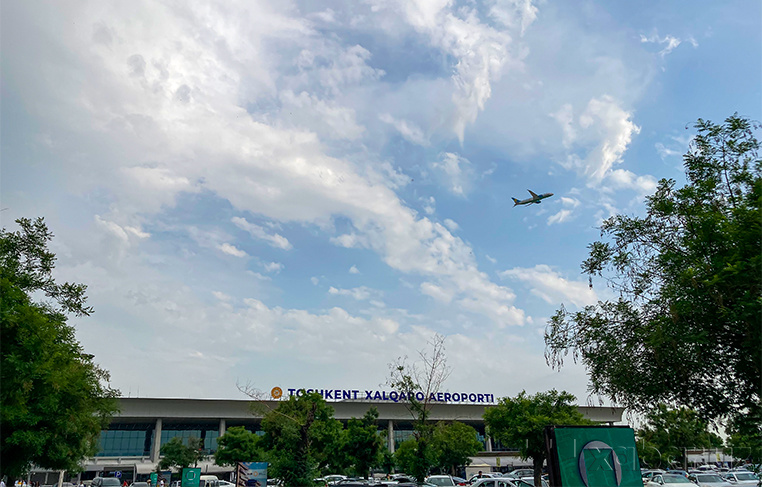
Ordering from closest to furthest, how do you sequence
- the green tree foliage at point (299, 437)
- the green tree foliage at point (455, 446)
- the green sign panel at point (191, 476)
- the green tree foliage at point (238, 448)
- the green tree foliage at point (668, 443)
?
the green tree foliage at point (299, 437) < the green sign panel at point (191, 476) < the green tree foliage at point (238, 448) < the green tree foliage at point (455, 446) < the green tree foliage at point (668, 443)

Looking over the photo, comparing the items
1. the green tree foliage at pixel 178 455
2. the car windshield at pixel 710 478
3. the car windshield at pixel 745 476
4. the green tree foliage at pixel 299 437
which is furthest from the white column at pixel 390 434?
the car windshield at pixel 745 476

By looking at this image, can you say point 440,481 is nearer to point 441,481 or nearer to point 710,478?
point 441,481

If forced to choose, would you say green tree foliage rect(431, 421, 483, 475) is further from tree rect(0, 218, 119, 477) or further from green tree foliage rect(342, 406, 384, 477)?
tree rect(0, 218, 119, 477)

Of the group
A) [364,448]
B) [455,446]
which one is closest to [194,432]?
[455,446]

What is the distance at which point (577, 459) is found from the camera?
14.6m

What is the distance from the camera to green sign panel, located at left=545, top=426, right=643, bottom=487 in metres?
14.5

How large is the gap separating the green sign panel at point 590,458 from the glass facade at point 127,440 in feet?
215

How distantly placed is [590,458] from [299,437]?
15.7 metres

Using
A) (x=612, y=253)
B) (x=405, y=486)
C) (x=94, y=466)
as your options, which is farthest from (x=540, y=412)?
(x=94, y=466)

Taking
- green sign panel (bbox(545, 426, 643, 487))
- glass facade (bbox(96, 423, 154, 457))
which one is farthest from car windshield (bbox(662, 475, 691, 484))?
glass facade (bbox(96, 423, 154, 457))

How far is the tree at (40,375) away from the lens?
1692 cm

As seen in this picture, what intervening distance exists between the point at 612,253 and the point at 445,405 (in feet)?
186

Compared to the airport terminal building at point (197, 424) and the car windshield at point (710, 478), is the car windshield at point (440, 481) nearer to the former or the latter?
the car windshield at point (710, 478)

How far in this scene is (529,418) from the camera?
40.3 meters
